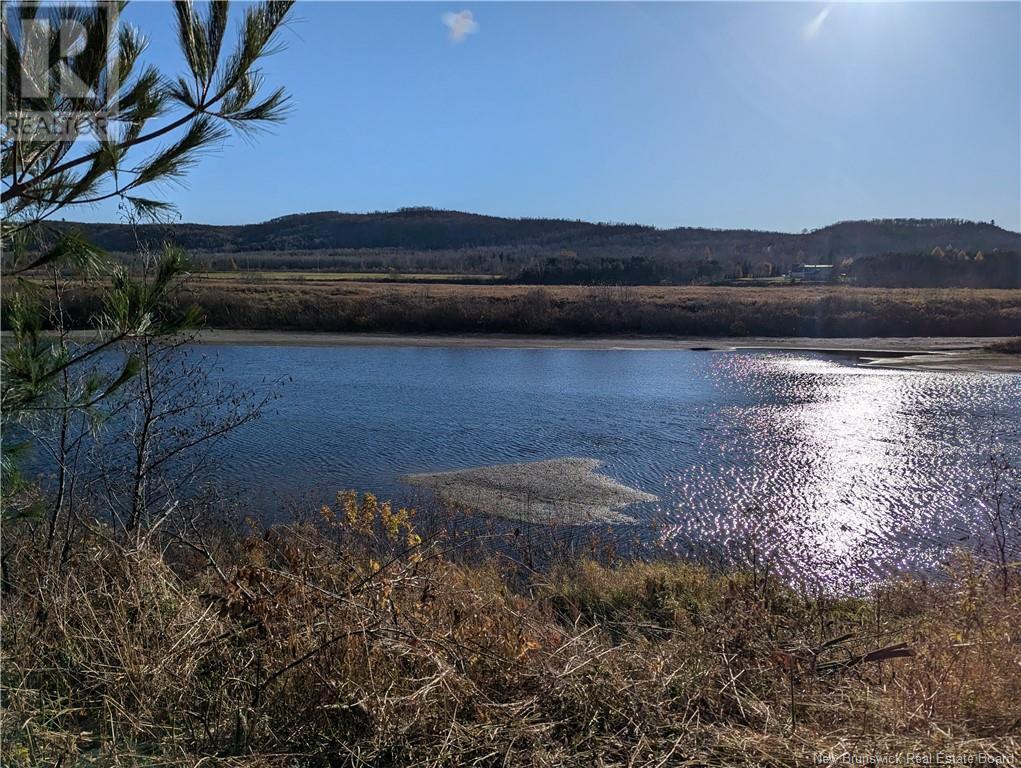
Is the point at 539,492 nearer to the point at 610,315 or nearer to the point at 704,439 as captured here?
the point at 704,439

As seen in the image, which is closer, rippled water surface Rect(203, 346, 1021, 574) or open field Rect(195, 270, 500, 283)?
rippled water surface Rect(203, 346, 1021, 574)

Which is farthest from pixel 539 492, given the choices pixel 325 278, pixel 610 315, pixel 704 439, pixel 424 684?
pixel 325 278

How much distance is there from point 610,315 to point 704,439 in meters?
26.3

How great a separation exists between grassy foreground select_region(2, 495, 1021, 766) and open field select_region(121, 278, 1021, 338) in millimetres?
37983

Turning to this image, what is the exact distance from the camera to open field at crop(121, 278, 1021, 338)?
137 feet

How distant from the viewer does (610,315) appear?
42625mm

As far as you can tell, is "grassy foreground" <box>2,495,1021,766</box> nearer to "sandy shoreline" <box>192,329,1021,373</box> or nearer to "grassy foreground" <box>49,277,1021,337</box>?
"sandy shoreline" <box>192,329,1021,373</box>

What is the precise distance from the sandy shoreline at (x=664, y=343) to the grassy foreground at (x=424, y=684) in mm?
30033

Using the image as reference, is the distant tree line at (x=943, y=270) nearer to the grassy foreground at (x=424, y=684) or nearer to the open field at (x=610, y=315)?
the open field at (x=610, y=315)

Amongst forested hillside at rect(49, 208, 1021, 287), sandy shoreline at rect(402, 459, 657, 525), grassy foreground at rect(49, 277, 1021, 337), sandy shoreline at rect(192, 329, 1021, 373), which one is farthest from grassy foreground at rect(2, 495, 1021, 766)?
forested hillside at rect(49, 208, 1021, 287)

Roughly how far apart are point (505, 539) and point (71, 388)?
20.2 feet

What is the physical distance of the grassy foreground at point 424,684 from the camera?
287 centimetres

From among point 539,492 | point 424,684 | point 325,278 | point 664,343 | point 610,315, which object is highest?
point 325,278

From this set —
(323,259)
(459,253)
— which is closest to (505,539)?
(323,259)
